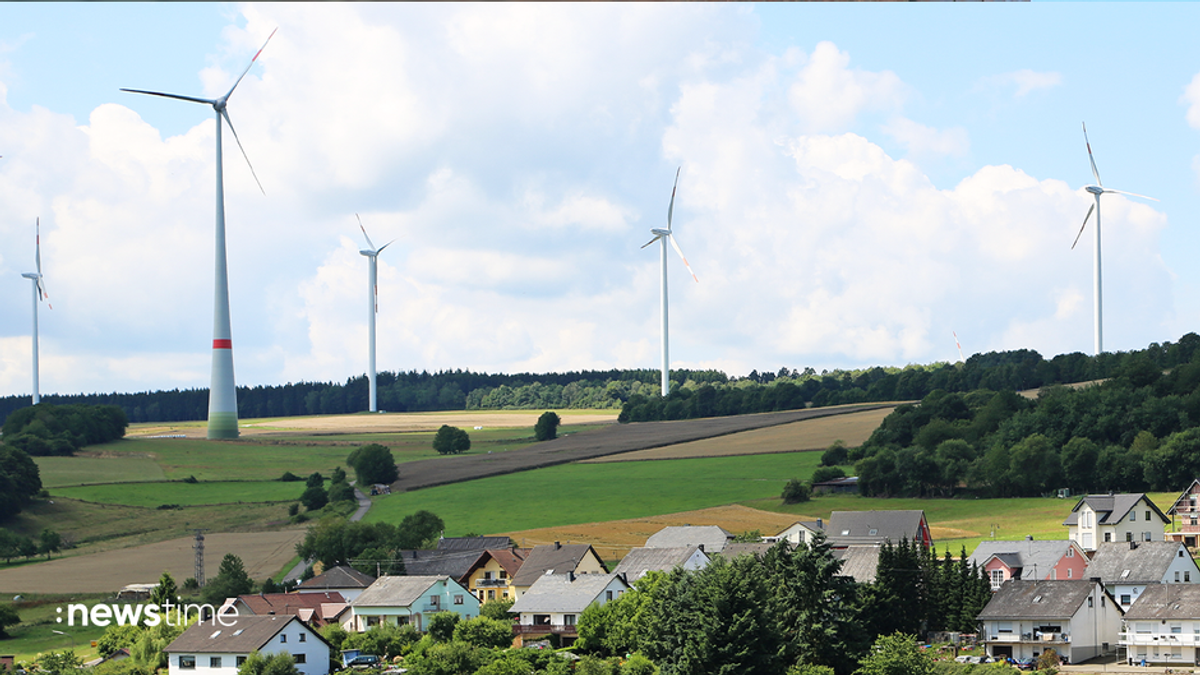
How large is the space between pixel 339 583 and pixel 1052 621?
5566cm

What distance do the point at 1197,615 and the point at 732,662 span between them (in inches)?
1154

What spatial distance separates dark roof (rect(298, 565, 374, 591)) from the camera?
99562 mm

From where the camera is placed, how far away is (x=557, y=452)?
177 m

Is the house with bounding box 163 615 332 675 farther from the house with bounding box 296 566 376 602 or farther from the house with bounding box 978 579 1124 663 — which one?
the house with bounding box 978 579 1124 663

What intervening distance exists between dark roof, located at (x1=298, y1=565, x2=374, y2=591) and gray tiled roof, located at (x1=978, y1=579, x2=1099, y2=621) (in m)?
49.8

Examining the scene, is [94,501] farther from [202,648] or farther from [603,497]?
[202,648]

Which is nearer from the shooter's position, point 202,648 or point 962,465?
point 202,648

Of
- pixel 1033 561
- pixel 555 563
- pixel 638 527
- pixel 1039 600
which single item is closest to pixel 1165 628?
pixel 1039 600

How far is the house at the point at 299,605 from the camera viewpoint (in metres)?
88.3

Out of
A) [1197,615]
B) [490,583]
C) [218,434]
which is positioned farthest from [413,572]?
[218,434]

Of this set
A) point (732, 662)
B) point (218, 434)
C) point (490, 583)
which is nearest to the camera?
point (732, 662)

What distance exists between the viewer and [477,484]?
150 m

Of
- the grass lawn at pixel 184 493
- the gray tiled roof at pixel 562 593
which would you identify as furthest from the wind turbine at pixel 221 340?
the gray tiled roof at pixel 562 593

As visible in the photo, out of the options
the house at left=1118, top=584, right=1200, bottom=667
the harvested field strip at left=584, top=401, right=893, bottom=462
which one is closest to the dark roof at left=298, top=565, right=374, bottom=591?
the house at left=1118, top=584, right=1200, bottom=667
